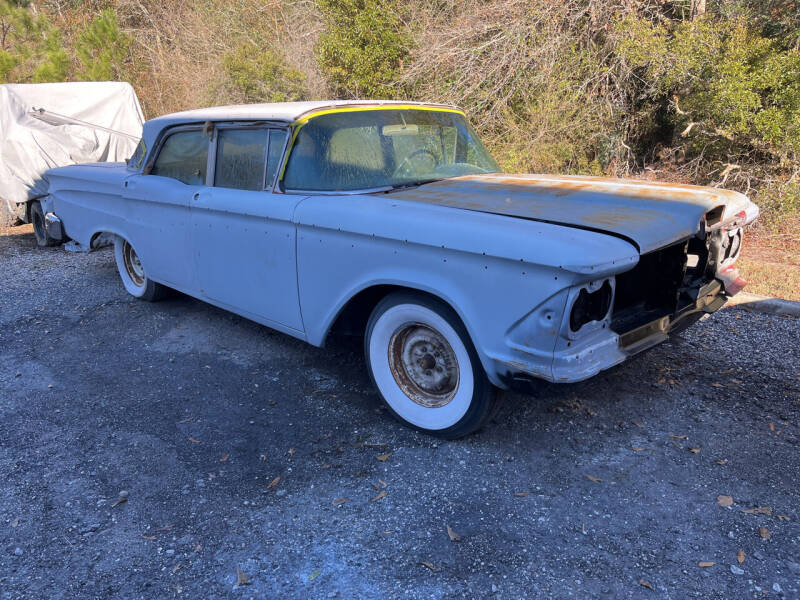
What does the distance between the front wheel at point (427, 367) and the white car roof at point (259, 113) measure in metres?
1.41

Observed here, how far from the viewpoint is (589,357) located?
104 inches

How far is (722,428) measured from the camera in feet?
10.9

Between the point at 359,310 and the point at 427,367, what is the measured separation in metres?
0.58

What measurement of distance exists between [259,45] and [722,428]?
14.0 m

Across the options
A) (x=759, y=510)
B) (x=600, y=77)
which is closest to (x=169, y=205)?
(x=759, y=510)

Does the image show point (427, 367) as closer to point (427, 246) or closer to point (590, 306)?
point (427, 246)

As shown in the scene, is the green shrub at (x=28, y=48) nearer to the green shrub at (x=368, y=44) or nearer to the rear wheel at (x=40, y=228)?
the rear wheel at (x=40, y=228)

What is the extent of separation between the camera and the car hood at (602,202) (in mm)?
2855

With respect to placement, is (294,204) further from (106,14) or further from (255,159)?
(106,14)

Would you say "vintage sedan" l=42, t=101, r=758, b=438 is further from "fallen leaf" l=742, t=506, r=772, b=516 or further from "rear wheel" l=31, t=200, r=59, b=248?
"rear wheel" l=31, t=200, r=59, b=248

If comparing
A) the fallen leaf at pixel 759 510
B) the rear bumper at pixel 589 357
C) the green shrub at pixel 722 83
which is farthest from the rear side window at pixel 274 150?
the green shrub at pixel 722 83

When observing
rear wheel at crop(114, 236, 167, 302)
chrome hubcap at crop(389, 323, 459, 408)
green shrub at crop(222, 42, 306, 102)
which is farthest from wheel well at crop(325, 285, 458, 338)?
green shrub at crop(222, 42, 306, 102)

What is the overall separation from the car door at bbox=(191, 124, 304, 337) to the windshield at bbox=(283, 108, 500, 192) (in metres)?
0.17

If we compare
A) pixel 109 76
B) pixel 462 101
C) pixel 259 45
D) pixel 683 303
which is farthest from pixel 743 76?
pixel 109 76
